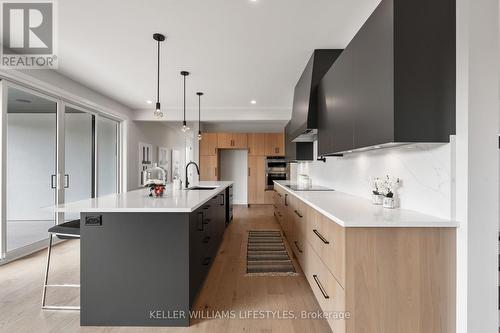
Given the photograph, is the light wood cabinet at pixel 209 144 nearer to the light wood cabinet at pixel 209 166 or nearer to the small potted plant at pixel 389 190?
the light wood cabinet at pixel 209 166

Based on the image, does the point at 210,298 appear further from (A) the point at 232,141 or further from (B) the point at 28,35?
(A) the point at 232,141

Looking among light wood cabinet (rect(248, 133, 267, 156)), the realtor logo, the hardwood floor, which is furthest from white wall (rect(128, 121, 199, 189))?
the realtor logo

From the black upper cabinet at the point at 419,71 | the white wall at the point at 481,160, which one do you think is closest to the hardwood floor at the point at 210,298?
the white wall at the point at 481,160

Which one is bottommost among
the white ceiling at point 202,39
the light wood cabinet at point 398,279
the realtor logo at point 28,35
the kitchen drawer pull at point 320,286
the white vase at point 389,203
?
the kitchen drawer pull at point 320,286

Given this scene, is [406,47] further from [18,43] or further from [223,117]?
[223,117]

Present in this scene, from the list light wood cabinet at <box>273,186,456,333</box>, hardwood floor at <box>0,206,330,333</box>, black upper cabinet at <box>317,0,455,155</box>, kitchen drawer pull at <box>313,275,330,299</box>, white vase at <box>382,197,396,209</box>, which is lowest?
hardwood floor at <box>0,206,330,333</box>

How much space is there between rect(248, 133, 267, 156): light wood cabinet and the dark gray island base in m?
6.28

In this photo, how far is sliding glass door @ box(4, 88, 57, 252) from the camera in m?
3.49

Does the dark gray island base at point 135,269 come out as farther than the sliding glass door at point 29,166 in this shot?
No

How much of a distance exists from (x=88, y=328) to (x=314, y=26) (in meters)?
3.30

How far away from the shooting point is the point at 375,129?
5.89ft

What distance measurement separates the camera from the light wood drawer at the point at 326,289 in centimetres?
162

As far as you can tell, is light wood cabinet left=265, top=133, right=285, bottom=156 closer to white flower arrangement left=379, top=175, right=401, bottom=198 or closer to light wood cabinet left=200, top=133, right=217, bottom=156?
light wood cabinet left=200, top=133, right=217, bottom=156

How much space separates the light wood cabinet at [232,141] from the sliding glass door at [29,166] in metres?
4.39
